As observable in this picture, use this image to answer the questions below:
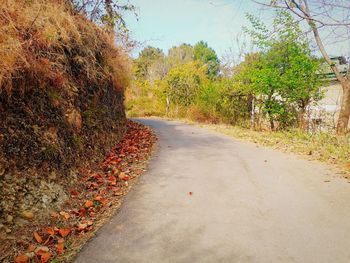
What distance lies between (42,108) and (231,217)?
3.96m

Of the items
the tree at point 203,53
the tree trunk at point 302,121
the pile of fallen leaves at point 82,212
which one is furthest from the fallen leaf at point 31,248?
the tree at point 203,53

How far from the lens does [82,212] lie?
524 centimetres

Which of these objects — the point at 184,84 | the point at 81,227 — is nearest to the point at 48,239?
the point at 81,227

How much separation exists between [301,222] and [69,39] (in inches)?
239

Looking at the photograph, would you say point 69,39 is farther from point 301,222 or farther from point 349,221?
point 349,221

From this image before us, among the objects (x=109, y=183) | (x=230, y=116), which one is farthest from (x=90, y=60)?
(x=230, y=116)

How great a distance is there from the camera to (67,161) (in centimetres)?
638

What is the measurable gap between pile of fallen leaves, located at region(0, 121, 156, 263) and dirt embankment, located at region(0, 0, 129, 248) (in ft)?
0.70

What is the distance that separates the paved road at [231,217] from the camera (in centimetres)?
385

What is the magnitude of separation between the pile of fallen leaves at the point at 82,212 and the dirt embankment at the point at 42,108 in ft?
0.70

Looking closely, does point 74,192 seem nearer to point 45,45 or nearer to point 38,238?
point 38,238

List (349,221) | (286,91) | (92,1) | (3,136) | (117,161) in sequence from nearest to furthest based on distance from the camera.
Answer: (349,221) → (3,136) → (117,161) → (92,1) → (286,91)

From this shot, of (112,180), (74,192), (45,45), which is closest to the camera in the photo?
(74,192)

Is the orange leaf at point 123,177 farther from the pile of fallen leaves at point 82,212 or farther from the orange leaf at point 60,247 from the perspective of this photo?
the orange leaf at point 60,247
